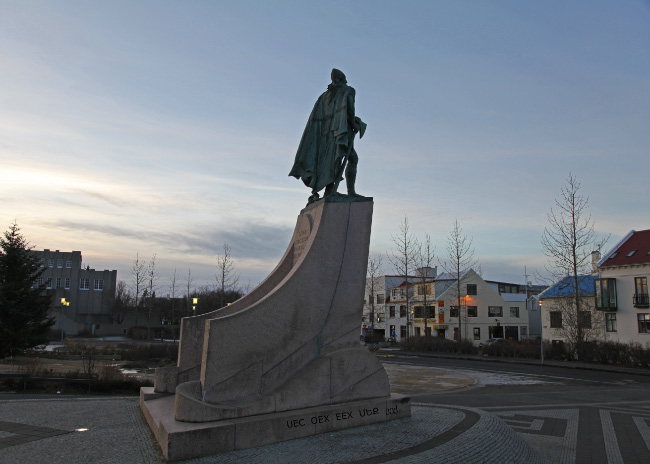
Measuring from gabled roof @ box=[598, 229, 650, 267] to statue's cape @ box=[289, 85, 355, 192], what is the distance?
35.4 metres

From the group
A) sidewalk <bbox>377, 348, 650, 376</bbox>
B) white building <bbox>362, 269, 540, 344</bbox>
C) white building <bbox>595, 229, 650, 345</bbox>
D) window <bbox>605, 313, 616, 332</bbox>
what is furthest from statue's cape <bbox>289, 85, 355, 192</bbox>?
white building <bbox>362, 269, 540, 344</bbox>

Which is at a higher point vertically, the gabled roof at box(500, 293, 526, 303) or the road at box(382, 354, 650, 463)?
the gabled roof at box(500, 293, 526, 303)

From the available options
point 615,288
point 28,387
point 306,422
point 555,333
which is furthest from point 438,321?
point 306,422

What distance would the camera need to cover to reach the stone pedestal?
6.86 metres

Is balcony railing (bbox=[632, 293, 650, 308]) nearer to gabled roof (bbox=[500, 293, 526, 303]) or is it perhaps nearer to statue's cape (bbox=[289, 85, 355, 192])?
gabled roof (bbox=[500, 293, 526, 303])

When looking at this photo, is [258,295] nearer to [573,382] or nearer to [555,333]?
[573,382]

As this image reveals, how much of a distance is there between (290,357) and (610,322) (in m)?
39.0

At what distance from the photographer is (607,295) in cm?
3828

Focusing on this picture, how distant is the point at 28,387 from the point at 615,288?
39335 millimetres

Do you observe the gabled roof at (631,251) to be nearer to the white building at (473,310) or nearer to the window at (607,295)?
the window at (607,295)

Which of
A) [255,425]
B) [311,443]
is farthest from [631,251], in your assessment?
[255,425]

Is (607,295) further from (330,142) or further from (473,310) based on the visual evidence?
(330,142)

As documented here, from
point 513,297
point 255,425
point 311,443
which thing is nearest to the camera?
point 255,425

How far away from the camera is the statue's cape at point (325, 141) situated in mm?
9604
